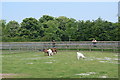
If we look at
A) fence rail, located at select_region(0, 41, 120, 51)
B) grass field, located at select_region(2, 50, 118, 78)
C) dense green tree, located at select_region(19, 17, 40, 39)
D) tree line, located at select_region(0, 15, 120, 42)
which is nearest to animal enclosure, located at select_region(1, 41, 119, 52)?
fence rail, located at select_region(0, 41, 120, 51)

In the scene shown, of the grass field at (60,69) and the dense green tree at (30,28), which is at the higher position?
the dense green tree at (30,28)

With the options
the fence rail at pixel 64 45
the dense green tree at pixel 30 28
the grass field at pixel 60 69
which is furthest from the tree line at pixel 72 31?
the grass field at pixel 60 69

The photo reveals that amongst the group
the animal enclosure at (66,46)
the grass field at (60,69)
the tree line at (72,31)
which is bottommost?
the grass field at (60,69)

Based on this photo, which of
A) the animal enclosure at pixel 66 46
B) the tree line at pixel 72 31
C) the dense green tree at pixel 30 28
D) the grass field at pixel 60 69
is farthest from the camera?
the dense green tree at pixel 30 28

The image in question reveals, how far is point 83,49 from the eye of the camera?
35531mm

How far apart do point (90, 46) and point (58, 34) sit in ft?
75.9

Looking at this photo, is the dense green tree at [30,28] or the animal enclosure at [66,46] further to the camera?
the dense green tree at [30,28]

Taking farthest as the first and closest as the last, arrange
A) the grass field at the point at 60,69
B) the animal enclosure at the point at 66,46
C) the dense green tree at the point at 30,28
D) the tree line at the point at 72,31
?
the dense green tree at the point at 30,28 → the tree line at the point at 72,31 → the animal enclosure at the point at 66,46 → the grass field at the point at 60,69

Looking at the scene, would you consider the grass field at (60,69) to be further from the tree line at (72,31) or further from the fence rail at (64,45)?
the tree line at (72,31)

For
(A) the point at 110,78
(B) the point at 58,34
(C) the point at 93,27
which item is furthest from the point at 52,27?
(A) the point at 110,78

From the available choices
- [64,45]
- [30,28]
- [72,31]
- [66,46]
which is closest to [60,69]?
[66,46]

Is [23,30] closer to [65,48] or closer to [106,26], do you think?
[106,26]

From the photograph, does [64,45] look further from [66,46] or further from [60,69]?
[60,69]

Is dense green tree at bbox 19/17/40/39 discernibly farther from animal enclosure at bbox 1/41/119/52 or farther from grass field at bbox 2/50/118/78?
grass field at bbox 2/50/118/78
